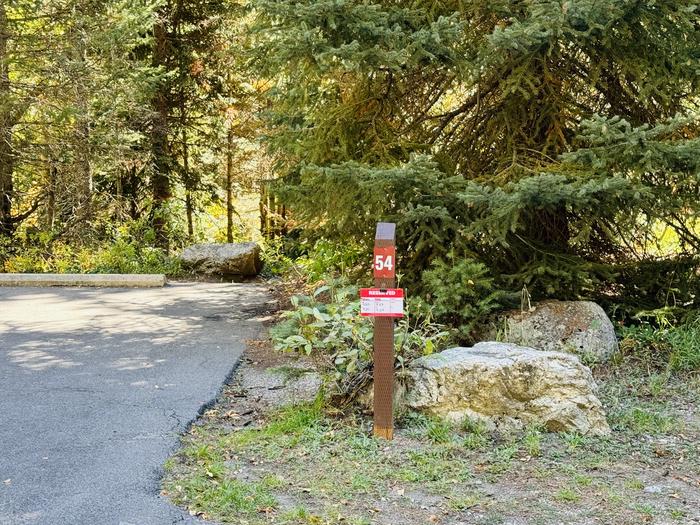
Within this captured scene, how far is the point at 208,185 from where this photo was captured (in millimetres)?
15492

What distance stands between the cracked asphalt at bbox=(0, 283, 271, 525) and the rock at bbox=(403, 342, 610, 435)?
1776 mm

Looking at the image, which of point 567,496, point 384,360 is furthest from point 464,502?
point 384,360

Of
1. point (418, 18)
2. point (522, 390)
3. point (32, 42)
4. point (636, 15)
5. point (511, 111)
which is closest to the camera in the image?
point (522, 390)

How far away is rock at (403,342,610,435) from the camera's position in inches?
174

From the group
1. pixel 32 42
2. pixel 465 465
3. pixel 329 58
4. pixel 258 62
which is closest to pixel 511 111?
pixel 329 58

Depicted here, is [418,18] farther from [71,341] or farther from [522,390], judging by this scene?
[71,341]

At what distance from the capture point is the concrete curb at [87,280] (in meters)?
11.1

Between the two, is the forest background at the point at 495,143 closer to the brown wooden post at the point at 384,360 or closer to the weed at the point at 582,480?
the brown wooden post at the point at 384,360

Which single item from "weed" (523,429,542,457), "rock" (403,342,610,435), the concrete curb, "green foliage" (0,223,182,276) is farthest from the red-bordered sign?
"green foliage" (0,223,182,276)

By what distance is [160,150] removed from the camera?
14.4 meters

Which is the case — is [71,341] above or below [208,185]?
below

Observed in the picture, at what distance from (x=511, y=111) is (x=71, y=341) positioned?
5203 mm

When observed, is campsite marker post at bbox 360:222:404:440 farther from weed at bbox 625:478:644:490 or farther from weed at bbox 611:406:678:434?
weed at bbox 611:406:678:434

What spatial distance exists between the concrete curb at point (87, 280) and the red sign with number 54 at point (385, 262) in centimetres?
760
